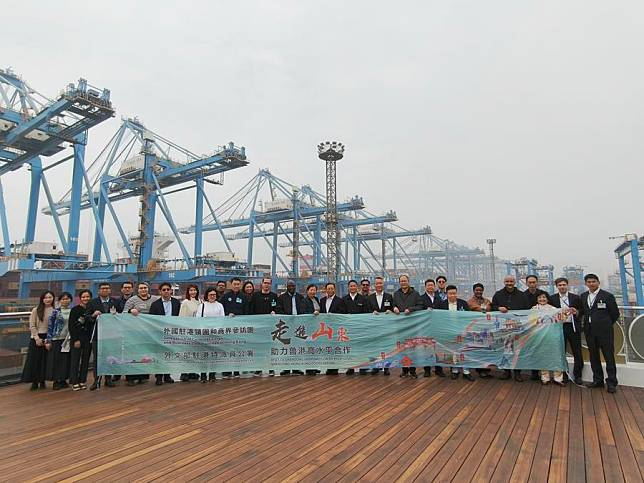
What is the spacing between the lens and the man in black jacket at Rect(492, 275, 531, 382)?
5.67 metres

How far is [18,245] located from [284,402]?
28424 mm

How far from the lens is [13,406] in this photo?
173 inches

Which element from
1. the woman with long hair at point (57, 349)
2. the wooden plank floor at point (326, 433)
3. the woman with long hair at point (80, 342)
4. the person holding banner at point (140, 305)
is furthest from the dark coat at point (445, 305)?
the woman with long hair at point (57, 349)

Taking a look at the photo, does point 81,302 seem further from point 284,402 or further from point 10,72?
point 10,72

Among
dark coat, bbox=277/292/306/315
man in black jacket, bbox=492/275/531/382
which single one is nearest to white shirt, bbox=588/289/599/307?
man in black jacket, bbox=492/275/531/382

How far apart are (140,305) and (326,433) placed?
3823 mm

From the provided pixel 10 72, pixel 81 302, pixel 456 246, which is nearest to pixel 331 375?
pixel 81 302

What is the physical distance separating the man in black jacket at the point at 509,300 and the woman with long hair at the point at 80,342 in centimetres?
607

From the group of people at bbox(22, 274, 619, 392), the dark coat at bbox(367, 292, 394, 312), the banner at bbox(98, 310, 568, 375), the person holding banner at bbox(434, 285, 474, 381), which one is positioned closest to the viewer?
the group of people at bbox(22, 274, 619, 392)

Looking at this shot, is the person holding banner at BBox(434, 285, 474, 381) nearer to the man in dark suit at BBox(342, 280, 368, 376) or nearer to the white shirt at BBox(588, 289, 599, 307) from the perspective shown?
the man in dark suit at BBox(342, 280, 368, 376)

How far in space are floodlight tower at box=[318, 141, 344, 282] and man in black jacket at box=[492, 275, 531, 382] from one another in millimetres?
38590

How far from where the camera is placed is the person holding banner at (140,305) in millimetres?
5555

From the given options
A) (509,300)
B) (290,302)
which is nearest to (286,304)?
(290,302)

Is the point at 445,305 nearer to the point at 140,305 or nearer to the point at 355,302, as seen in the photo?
the point at 355,302
